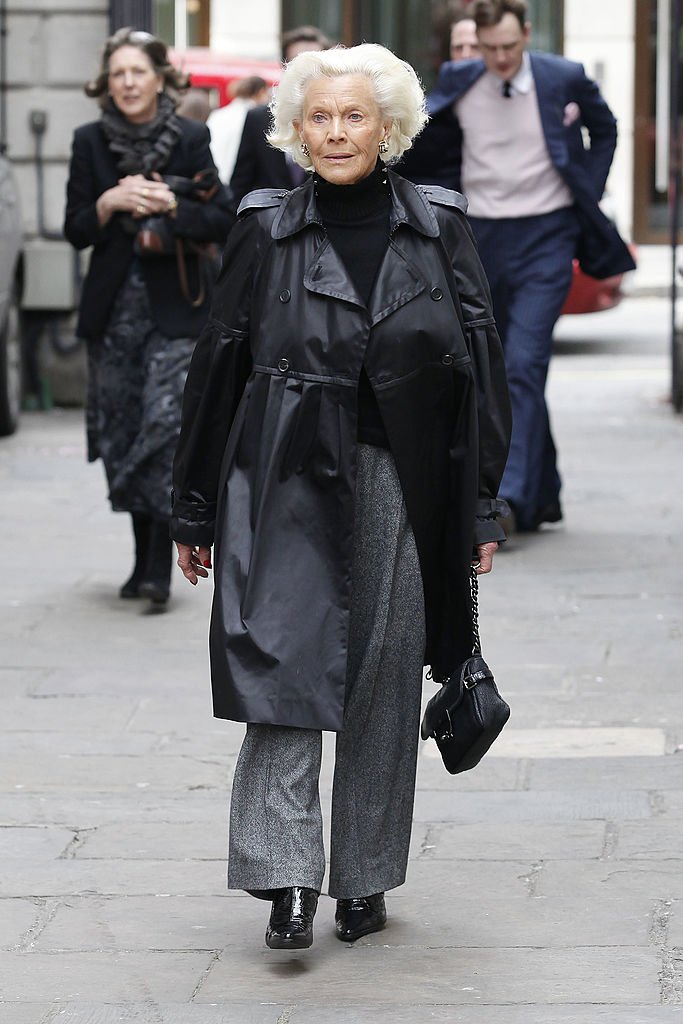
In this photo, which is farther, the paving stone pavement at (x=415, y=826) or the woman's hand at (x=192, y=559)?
the woman's hand at (x=192, y=559)

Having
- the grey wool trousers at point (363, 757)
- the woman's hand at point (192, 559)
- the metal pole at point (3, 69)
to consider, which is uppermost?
the metal pole at point (3, 69)

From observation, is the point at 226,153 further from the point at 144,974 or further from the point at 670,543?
the point at 144,974

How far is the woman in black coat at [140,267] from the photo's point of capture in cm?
727

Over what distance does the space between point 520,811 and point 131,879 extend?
3.23 ft

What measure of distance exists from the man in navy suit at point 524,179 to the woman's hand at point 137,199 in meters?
1.54

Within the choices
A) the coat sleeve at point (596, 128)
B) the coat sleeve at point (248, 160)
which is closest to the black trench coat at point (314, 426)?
the coat sleeve at point (596, 128)

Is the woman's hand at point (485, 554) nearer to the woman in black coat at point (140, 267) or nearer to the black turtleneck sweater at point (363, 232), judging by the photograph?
the black turtleneck sweater at point (363, 232)

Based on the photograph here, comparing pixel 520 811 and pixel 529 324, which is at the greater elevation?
pixel 529 324

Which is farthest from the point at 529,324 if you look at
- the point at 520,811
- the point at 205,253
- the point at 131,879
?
the point at 131,879

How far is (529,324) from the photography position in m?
8.52

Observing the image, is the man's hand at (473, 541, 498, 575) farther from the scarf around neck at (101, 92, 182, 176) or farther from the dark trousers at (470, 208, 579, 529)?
the dark trousers at (470, 208, 579, 529)

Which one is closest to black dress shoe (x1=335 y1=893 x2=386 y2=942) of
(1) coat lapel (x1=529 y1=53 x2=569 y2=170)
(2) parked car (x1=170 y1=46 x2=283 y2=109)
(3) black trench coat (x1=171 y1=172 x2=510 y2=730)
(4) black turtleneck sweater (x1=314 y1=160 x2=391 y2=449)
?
(3) black trench coat (x1=171 y1=172 x2=510 y2=730)

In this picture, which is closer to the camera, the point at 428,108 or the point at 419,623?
the point at 419,623

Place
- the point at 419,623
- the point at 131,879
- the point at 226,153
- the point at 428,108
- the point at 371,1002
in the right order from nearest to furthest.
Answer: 1. the point at 371,1002
2. the point at 419,623
3. the point at 131,879
4. the point at 428,108
5. the point at 226,153
